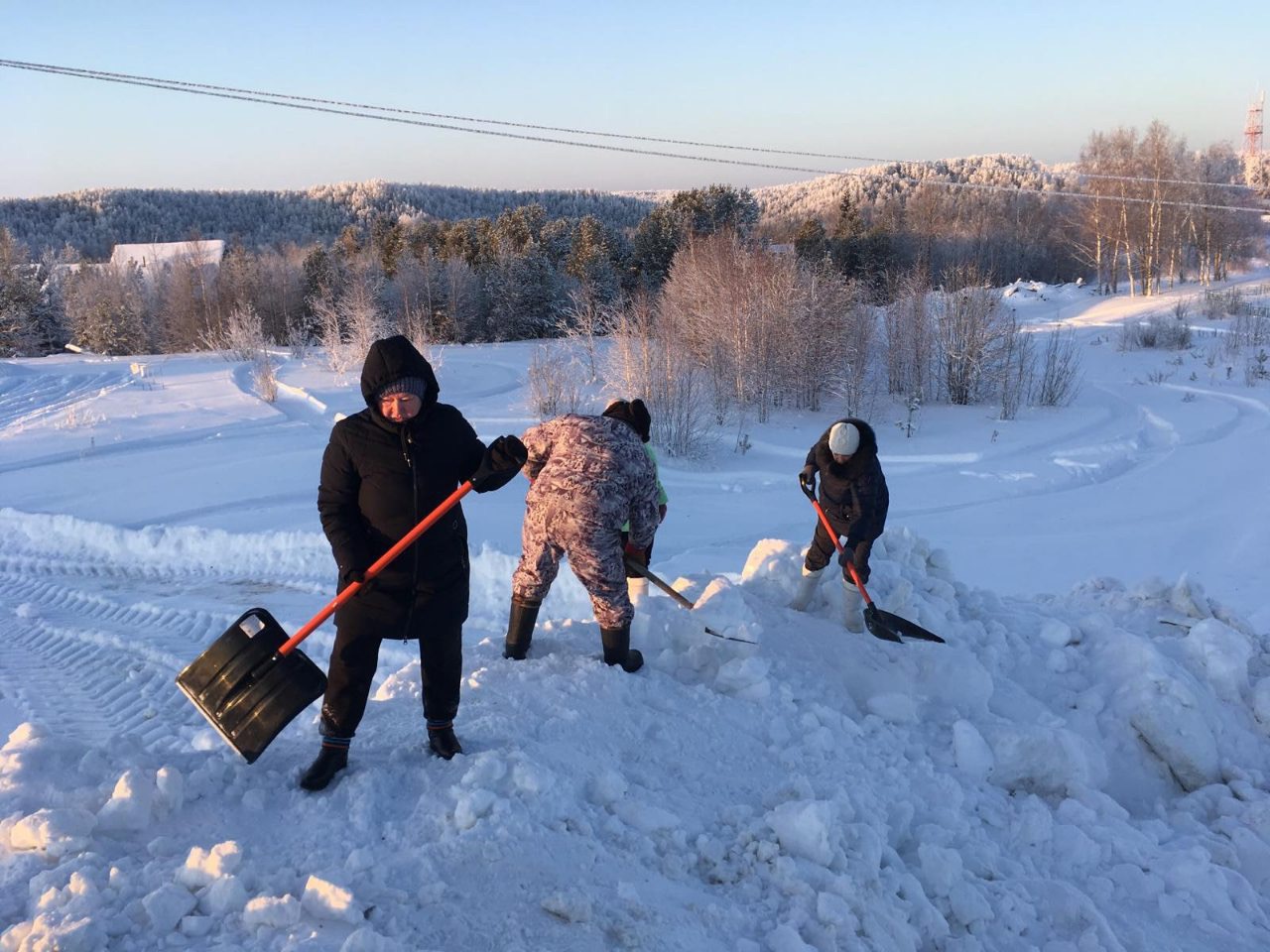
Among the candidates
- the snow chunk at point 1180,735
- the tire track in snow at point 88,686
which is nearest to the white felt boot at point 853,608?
the snow chunk at point 1180,735

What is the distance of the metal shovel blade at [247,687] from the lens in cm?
289

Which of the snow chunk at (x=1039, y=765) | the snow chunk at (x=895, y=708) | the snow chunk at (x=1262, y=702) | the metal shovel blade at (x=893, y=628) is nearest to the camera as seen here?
the snow chunk at (x=1039, y=765)

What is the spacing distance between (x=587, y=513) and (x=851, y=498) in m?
1.82

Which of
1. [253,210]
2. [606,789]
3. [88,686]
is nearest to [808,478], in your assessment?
[606,789]

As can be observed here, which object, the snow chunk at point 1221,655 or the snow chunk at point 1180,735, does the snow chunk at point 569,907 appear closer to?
the snow chunk at point 1180,735

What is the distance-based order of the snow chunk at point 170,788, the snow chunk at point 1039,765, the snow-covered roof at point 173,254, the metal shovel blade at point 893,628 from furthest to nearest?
the snow-covered roof at point 173,254
the metal shovel blade at point 893,628
the snow chunk at point 1039,765
the snow chunk at point 170,788

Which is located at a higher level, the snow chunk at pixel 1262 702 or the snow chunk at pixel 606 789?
the snow chunk at pixel 606 789

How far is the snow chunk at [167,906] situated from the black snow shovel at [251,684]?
665 millimetres

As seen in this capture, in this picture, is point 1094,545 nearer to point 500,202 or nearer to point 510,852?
point 510,852

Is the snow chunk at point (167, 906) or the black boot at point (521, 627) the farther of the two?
the black boot at point (521, 627)

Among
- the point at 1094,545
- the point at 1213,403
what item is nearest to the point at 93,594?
the point at 1094,545

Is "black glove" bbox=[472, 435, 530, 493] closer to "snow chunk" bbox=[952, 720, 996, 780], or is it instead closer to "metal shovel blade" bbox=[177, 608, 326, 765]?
"metal shovel blade" bbox=[177, 608, 326, 765]

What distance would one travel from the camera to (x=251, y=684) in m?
2.92

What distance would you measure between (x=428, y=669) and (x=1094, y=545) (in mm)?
7937
